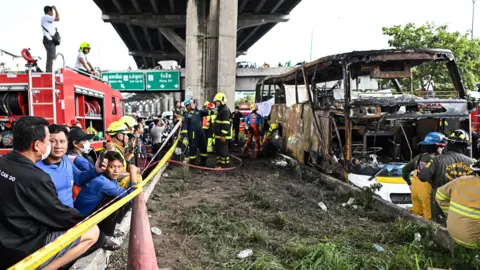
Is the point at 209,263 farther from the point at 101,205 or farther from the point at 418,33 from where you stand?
the point at 418,33

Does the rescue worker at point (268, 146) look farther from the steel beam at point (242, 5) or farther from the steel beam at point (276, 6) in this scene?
the steel beam at point (276, 6)

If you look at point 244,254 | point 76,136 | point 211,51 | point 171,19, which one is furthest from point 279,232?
point 171,19

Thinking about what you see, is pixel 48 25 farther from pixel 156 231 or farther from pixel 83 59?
pixel 156 231

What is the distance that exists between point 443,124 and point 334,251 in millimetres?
3866

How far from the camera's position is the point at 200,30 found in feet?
58.3

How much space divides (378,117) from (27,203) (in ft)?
16.2

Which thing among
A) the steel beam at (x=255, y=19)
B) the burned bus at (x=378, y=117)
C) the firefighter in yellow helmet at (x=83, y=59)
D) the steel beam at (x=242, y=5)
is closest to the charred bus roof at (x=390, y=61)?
the burned bus at (x=378, y=117)

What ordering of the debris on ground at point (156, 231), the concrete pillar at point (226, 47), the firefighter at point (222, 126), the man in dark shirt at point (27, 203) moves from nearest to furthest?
the man in dark shirt at point (27, 203) → the debris on ground at point (156, 231) → the firefighter at point (222, 126) → the concrete pillar at point (226, 47)

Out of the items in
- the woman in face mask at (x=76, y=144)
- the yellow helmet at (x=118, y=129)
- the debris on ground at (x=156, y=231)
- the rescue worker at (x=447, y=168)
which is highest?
the yellow helmet at (x=118, y=129)

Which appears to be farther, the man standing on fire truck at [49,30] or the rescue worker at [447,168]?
the man standing on fire truck at [49,30]

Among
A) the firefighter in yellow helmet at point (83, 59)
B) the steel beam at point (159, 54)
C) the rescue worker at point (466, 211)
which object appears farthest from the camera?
the steel beam at point (159, 54)

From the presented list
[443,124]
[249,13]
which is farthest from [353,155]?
[249,13]

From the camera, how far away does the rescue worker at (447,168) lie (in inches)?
163

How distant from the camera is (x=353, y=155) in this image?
6.20 m
